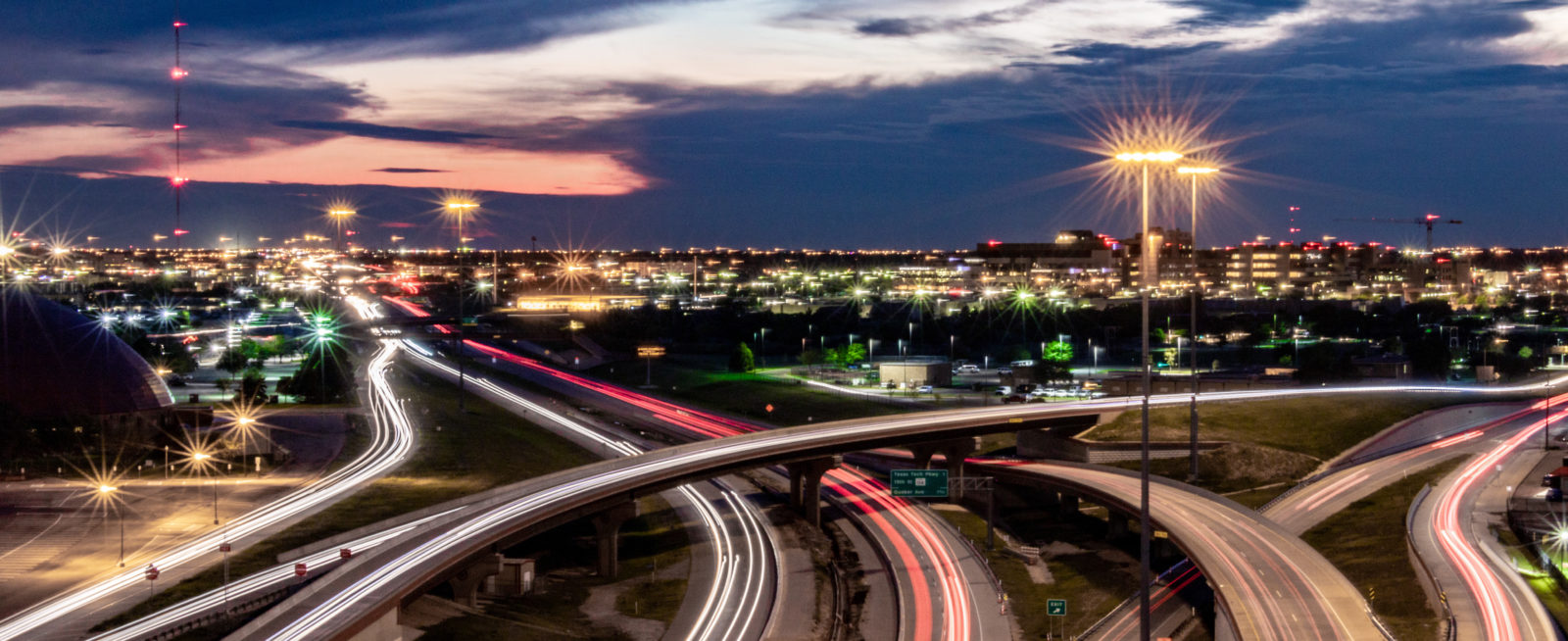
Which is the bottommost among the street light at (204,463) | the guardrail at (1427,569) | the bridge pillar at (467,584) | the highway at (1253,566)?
the bridge pillar at (467,584)

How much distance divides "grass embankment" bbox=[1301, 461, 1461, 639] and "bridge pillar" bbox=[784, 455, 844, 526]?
748 inches

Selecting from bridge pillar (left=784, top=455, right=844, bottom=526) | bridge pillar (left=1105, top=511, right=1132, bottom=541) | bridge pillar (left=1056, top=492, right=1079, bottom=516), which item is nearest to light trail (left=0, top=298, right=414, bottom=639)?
bridge pillar (left=784, top=455, right=844, bottom=526)

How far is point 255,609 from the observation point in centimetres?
3047

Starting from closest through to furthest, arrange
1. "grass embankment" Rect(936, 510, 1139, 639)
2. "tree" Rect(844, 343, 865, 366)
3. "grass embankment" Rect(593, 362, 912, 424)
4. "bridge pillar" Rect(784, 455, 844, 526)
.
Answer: "grass embankment" Rect(936, 510, 1139, 639)
"bridge pillar" Rect(784, 455, 844, 526)
"grass embankment" Rect(593, 362, 912, 424)
"tree" Rect(844, 343, 865, 366)

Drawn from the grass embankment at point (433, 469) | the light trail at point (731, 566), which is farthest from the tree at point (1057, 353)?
the grass embankment at point (433, 469)

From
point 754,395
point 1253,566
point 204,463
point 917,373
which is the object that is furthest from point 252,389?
point 1253,566

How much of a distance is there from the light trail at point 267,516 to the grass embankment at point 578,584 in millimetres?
7935

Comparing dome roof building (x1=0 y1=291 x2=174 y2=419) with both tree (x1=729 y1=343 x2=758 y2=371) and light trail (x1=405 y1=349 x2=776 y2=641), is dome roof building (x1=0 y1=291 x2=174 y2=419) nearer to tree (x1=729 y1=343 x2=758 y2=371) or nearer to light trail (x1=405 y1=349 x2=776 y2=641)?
light trail (x1=405 y1=349 x2=776 y2=641)

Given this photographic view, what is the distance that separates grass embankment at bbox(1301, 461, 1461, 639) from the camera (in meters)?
32.1

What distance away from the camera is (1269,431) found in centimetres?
6156

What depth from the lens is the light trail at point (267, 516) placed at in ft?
101

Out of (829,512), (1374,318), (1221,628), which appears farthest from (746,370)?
(1374,318)

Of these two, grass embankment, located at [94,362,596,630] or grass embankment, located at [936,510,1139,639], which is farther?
grass embankment, located at [936,510,1139,639]

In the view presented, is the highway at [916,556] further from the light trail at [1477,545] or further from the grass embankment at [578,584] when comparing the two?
the light trail at [1477,545]
